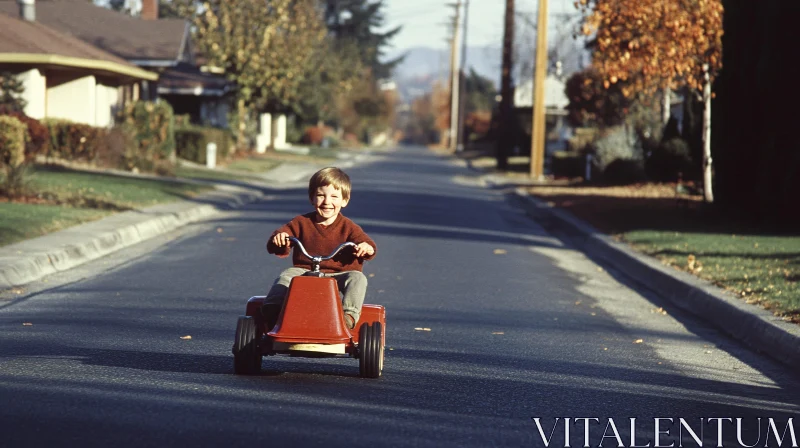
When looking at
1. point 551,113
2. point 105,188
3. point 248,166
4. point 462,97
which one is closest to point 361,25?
point 462,97

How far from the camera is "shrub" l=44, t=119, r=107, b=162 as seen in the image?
32.6m

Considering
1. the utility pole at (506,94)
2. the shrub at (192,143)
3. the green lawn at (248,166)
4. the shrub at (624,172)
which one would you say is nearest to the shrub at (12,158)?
the shrub at (624,172)

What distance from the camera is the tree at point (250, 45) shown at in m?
55.4

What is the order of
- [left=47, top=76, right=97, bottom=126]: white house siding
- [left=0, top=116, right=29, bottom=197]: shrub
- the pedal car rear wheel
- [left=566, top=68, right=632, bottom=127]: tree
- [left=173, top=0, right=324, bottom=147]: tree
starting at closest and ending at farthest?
the pedal car rear wheel → [left=0, top=116, right=29, bottom=197]: shrub → [left=47, top=76, right=97, bottom=126]: white house siding → [left=566, top=68, right=632, bottom=127]: tree → [left=173, top=0, right=324, bottom=147]: tree

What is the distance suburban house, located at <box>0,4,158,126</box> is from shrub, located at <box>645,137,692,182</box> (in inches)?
611

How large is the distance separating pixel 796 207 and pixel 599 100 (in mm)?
26798

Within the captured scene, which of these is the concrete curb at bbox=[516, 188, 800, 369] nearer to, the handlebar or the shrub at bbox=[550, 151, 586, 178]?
the handlebar

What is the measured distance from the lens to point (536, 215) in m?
27.8

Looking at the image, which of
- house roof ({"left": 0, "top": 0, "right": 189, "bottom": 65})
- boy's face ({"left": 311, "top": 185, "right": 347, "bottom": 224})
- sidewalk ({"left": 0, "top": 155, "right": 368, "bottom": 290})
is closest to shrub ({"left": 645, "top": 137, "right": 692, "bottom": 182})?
sidewalk ({"left": 0, "top": 155, "right": 368, "bottom": 290})

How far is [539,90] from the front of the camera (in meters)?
42.3

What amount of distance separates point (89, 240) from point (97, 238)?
391 mm

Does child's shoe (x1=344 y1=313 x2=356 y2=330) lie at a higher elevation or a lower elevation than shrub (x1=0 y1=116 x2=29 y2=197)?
lower

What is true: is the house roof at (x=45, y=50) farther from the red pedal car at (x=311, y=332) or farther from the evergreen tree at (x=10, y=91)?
the red pedal car at (x=311, y=332)

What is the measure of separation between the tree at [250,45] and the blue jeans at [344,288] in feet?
157
